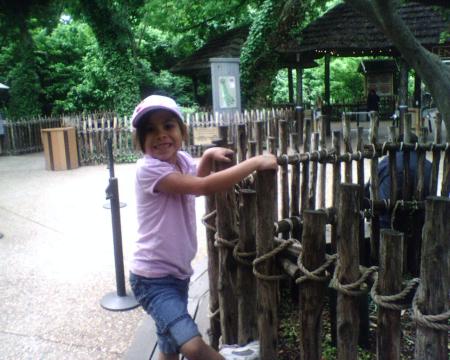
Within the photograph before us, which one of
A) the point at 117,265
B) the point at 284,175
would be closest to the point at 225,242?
the point at 284,175

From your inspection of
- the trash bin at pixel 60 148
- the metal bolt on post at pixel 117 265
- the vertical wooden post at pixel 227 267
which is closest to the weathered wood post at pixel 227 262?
the vertical wooden post at pixel 227 267

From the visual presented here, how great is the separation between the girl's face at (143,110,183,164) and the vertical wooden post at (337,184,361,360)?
0.93m

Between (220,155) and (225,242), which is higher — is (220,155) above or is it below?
above

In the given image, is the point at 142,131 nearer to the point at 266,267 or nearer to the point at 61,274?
the point at 266,267

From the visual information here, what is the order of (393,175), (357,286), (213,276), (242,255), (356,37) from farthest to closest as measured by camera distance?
(356,37), (393,175), (213,276), (242,255), (357,286)

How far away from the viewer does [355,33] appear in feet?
49.2

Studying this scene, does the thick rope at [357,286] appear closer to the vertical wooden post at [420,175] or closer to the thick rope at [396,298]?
the thick rope at [396,298]

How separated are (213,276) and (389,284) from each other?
1.47 metres

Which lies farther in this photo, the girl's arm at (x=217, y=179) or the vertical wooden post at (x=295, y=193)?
the vertical wooden post at (x=295, y=193)

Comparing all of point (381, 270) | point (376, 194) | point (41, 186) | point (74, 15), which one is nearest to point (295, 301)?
point (376, 194)

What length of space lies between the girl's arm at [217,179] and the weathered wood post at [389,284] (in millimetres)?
657

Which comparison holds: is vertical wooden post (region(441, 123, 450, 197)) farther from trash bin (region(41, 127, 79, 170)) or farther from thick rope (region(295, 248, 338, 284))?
trash bin (region(41, 127, 79, 170))

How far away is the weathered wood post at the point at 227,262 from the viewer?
8.83ft

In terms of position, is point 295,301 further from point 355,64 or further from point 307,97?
point 355,64
